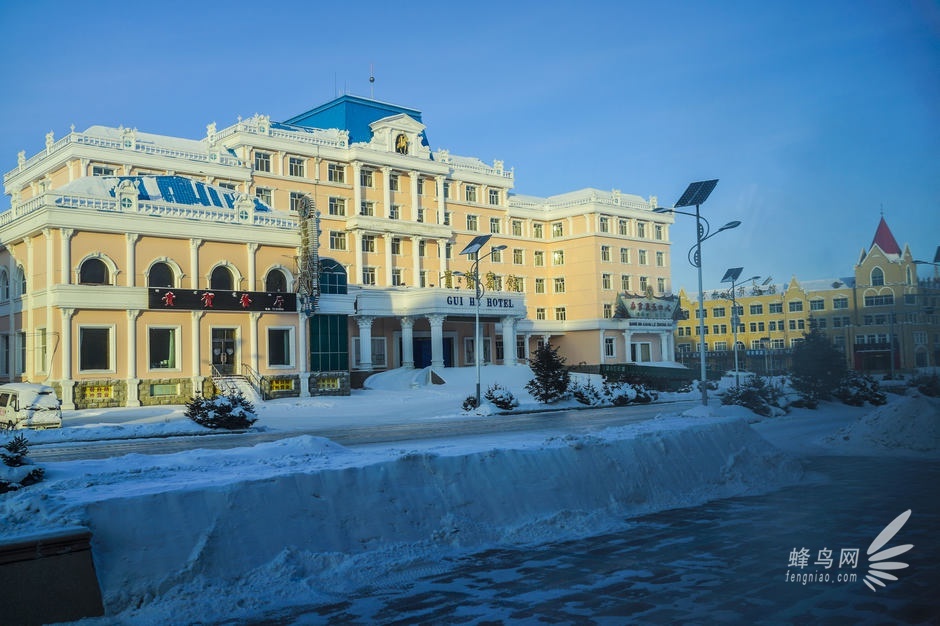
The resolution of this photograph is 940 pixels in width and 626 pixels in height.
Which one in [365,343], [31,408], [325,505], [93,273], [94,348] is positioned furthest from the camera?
[365,343]

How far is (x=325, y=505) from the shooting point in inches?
382

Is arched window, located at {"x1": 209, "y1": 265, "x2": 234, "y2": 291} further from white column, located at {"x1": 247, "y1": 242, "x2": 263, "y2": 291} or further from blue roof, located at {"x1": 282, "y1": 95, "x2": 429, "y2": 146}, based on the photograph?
blue roof, located at {"x1": 282, "y1": 95, "x2": 429, "y2": 146}

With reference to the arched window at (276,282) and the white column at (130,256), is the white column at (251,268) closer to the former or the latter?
the arched window at (276,282)

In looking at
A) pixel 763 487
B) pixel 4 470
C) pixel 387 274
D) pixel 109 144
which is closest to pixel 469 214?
pixel 387 274

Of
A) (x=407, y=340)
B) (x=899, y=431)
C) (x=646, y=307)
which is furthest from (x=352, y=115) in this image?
(x=899, y=431)

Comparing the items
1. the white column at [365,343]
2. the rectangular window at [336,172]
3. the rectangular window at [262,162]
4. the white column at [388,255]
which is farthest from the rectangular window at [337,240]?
the white column at [365,343]

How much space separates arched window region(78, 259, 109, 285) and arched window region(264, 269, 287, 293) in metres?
8.25

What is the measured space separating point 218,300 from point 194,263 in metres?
2.20

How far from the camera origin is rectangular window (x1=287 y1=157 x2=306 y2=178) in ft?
201

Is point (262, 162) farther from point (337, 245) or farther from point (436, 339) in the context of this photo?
point (436, 339)

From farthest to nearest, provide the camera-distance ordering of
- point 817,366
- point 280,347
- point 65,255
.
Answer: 1. point 280,347
2. point 65,255
3. point 817,366

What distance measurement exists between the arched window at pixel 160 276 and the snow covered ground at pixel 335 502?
29.6 m

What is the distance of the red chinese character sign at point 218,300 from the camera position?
3975cm

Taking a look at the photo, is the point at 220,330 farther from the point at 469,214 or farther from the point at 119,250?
the point at 469,214
